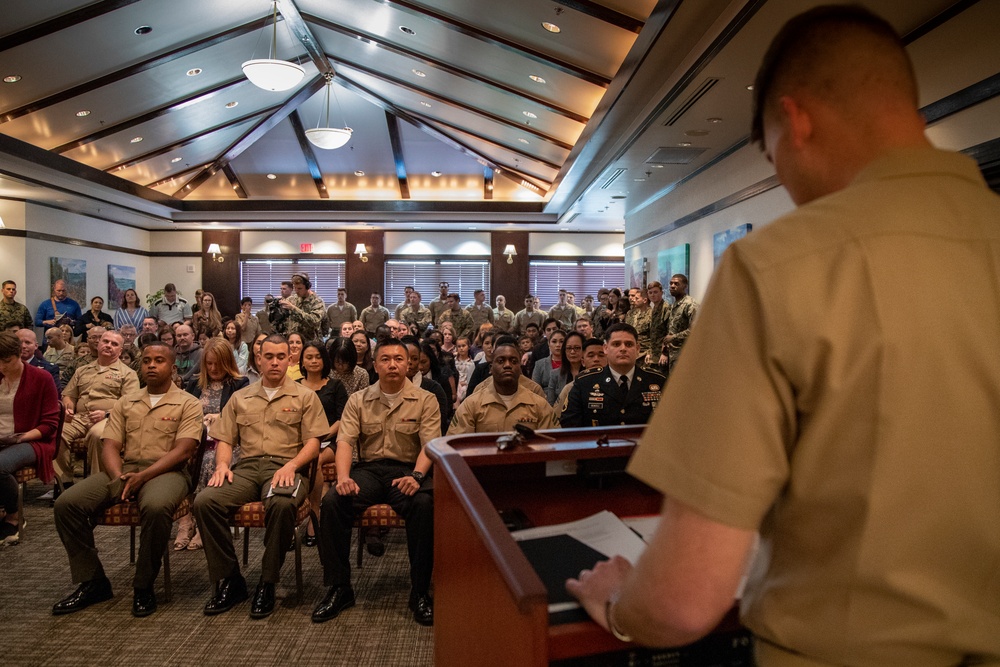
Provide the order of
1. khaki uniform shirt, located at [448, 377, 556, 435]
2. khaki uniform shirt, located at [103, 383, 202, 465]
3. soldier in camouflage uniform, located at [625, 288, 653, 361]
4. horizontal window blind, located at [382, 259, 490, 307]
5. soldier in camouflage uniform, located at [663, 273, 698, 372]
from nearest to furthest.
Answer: khaki uniform shirt, located at [103, 383, 202, 465], khaki uniform shirt, located at [448, 377, 556, 435], soldier in camouflage uniform, located at [663, 273, 698, 372], soldier in camouflage uniform, located at [625, 288, 653, 361], horizontal window blind, located at [382, 259, 490, 307]

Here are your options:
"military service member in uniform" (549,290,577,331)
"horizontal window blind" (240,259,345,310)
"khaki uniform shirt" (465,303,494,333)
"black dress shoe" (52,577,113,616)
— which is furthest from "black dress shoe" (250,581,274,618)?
"horizontal window blind" (240,259,345,310)

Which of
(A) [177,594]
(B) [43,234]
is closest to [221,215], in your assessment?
(B) [43,234]

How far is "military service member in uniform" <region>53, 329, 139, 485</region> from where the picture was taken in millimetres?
4969

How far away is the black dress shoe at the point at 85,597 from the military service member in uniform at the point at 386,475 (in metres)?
1.17

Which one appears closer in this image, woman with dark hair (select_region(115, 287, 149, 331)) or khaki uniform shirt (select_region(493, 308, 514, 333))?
woman with dark hair (select_region(115, 287, 149, 331))

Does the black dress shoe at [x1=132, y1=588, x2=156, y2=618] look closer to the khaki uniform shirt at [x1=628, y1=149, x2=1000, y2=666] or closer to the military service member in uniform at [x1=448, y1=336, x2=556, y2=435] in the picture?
the military service member in uniform at [x1=448, y1=336, x2=556, y2=435]

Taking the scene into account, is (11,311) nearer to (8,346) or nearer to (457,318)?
(457,318)

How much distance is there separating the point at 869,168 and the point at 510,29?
6456 millimetres

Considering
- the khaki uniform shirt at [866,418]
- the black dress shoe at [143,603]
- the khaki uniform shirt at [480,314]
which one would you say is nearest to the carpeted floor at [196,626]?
the black dress shoe at [143,603]

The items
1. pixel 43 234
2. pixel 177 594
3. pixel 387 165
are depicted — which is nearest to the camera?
pixel 177 594

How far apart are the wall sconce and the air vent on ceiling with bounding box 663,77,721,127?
39.1ft

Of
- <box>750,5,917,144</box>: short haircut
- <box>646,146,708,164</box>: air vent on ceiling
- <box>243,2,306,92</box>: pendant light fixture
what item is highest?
<box>243,2,306,92</box>: pendant light fixture

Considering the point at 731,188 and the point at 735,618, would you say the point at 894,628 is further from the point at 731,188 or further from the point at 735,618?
the point at 731,188

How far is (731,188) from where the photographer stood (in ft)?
25.4
